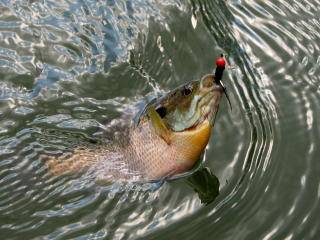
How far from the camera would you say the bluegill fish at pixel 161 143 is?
13.0 ft

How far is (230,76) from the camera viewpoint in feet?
16.9

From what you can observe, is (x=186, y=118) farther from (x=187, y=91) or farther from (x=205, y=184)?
(x=205, y=184)

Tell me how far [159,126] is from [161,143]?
4.5 inches

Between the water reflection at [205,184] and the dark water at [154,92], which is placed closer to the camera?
the dark water at [154,92]

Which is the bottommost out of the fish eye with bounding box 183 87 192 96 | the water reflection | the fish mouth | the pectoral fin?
the water reflection

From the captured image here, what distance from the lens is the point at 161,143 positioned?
13.4 ft

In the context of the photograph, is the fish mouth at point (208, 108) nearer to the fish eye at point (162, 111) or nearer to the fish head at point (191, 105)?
the fish head at point (191, 105)

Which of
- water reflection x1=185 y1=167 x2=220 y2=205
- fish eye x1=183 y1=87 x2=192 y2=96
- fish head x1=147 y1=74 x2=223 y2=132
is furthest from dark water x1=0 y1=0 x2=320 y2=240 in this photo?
fish eye x1=183 y1=87 x2=192 y2=96

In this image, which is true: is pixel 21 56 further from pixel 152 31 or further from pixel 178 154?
pixel 178 154

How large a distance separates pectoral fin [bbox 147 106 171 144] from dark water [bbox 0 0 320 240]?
0.31 meters

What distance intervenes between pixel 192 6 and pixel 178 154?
2163mm

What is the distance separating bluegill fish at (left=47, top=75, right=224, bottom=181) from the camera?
3.96m

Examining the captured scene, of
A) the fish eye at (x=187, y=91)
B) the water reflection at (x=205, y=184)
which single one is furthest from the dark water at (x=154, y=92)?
the fish eye at (x=187, y=91)

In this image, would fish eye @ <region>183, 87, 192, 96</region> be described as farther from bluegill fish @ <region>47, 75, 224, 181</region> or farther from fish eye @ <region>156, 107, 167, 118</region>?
fish eye @ <region>156, 107, 167, 118</region>
